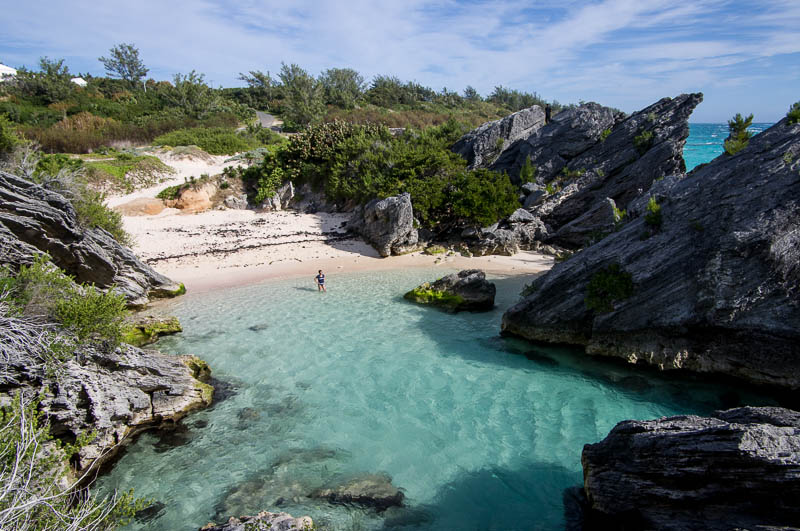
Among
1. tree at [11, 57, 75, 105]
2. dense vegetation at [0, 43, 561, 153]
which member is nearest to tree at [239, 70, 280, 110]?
dense vegetation at [0, 43, 561, 153]

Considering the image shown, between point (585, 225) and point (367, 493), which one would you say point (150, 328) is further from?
point (585, 225)

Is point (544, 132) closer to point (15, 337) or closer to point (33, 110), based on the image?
point (15, 337)

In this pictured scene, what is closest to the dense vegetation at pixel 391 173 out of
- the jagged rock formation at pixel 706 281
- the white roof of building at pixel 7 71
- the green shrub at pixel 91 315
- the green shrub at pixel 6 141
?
the jagged rock formation at pixel 706 281

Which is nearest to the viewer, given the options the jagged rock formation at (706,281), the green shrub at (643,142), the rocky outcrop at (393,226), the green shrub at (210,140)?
the jagged rock formation at (706,281)

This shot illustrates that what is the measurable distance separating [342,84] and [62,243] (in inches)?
→ 2512

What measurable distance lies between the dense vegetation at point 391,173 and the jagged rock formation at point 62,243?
14759 mm

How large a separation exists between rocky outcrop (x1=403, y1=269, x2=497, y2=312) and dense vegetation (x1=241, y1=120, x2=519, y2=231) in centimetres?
894

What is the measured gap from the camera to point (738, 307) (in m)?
9.86

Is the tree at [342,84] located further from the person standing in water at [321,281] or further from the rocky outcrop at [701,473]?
the rocky outcrop at [701,473]

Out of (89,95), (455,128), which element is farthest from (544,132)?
(89,95)

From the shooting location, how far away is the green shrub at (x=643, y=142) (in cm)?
2561

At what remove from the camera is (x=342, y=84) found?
7012 cm

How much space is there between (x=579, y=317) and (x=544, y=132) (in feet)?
73.9

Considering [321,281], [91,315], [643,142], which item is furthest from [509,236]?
[91,315]
